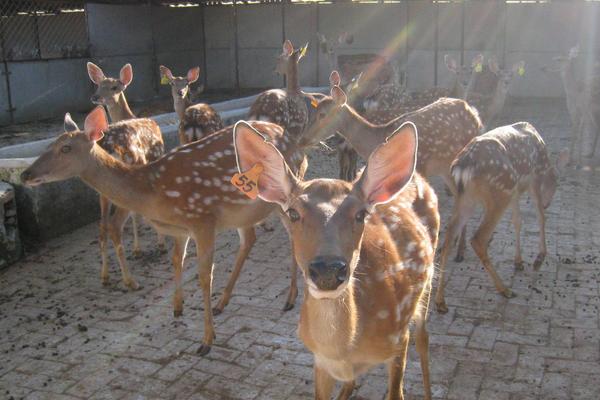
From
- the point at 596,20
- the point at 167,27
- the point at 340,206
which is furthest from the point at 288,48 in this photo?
the point at 596,20

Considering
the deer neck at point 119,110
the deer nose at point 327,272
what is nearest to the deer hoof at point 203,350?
the deer nose at point 327,272

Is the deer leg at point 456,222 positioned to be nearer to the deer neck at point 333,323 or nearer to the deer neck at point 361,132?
the deer neck at point 361,132

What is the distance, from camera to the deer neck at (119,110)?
853 centimetres

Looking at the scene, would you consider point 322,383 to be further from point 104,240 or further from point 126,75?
point 126,75

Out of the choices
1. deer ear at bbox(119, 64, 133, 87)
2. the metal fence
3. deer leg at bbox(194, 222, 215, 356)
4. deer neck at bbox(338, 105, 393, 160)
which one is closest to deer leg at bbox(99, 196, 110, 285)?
deer leg at bbox(194, 222, 215, 356)

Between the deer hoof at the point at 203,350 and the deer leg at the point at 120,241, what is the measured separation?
4.66ft

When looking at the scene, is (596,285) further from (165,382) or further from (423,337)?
(165,382)

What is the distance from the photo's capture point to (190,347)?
16.0 ft

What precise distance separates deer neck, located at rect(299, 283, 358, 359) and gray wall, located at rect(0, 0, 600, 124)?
1451 centimetres

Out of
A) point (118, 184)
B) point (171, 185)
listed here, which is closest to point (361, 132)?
point (171, 185)

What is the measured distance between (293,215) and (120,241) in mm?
3670

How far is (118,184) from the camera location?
520 centimetres

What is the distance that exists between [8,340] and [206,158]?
2.10 meters

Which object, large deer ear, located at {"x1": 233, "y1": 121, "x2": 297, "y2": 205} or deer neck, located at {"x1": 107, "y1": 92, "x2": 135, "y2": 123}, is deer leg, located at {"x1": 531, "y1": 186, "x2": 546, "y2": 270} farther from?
deer neck, located at {"x1": 107, "y1": 92, "x2": 135, "y2": 123}
